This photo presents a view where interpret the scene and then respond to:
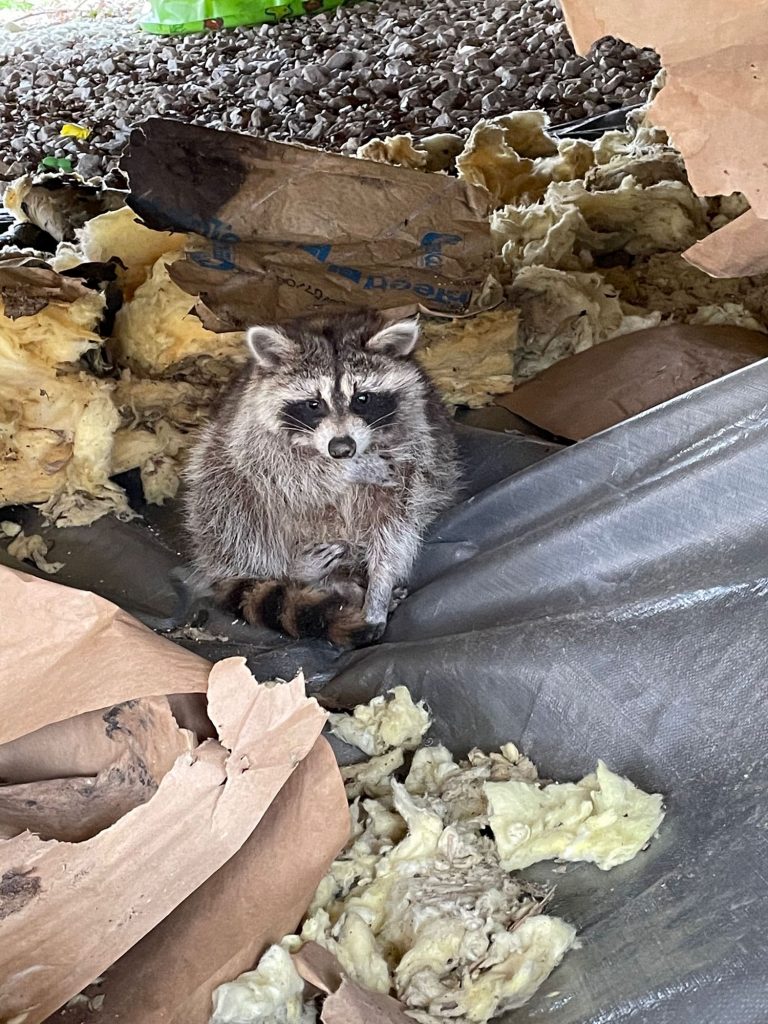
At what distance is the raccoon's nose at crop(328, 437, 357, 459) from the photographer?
6.86 ft

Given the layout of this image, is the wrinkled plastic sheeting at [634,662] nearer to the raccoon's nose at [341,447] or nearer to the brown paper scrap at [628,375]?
the raccoon's nose at [341,447]

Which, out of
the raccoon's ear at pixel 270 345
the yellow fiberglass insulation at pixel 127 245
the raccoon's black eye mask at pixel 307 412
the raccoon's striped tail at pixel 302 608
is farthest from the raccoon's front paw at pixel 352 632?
the yellow fiberglass insulation at pixel 127 245

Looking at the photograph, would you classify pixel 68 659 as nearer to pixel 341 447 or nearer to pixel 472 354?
pixel 341 447

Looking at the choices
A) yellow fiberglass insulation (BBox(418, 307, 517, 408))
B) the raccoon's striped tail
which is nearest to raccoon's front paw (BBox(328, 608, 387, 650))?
the raccoon's striped tail

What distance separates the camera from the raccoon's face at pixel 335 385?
6.97 feet

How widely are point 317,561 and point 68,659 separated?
1.09 metres

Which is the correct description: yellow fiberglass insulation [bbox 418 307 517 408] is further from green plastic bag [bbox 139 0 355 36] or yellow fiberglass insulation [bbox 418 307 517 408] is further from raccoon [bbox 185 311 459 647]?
green plastic bag [bbox 139 0 355 36]

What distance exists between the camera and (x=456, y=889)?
1.35 meters

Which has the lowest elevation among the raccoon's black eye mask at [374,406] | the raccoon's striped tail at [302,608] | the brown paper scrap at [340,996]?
the raccoon's striped tail at [302,608]

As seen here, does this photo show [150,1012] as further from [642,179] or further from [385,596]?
[642,179]

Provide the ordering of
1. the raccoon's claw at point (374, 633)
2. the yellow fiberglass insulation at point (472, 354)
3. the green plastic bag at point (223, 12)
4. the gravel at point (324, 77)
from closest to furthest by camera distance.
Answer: the raccoon's claw at point (374, 633) < the yellow fiberglass insulation at point (472, 354) < the gravel at point (324, 77) < the green plastic bag at point (223, 12)

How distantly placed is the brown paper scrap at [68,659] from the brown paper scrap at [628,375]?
141 centimetres

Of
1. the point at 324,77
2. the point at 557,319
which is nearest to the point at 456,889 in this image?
the point at 557,319

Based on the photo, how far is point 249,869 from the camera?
1316mm
